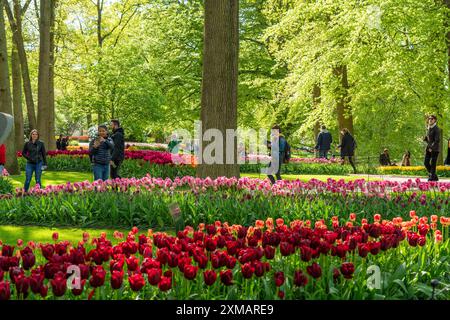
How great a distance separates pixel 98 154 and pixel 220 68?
369cm

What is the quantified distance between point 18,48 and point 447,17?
16.9 metres

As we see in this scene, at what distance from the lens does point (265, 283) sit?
3871 mm

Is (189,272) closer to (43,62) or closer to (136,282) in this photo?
(136,282)

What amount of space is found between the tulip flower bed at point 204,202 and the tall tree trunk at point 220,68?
1.27 metres

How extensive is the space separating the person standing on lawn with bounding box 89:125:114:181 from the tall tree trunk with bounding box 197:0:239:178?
260 cm

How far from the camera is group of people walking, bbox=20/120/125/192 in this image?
13.1 meters

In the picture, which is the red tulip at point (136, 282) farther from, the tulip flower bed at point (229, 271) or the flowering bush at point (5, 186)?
the flowering bush at point (5, 186)

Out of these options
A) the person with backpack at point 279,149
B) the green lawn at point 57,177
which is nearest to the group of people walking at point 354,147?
the person with backpack at point 279,149

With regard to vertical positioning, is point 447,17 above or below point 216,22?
above

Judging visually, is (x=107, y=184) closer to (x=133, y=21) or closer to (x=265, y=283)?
(x=265, y=283)

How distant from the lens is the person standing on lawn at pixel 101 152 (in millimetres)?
12852

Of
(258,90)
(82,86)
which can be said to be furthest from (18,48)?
(258,90)

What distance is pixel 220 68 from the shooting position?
36.8 feet

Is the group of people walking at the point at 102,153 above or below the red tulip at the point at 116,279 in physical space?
above
